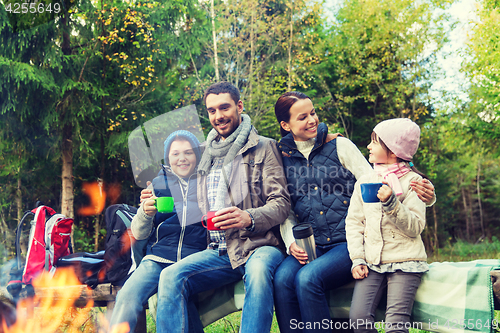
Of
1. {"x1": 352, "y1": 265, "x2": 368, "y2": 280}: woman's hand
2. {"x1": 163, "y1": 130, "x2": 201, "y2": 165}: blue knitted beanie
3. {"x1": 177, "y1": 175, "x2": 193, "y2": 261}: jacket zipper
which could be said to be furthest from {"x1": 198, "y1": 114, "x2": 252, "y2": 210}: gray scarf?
{"x1": 352, "y1": 265, "x2": 368, "y2": 280}: woman's hand

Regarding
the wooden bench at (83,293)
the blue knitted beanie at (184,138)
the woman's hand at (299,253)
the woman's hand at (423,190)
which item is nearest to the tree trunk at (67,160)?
the wooden bench at (83,293)

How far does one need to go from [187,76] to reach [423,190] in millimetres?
11141

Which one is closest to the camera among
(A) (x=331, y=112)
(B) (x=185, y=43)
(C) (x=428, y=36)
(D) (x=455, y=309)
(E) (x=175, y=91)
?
(D) (x=455, y=309)

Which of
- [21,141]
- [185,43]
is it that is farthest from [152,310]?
[185,43]

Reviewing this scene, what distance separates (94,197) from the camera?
1024 cm

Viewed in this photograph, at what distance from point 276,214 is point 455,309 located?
1112mm

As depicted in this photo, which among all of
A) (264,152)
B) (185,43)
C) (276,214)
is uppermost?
(185,43)

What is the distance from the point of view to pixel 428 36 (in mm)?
12891

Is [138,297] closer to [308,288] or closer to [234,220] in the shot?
[234,220]

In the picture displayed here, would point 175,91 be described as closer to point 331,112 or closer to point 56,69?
point 56,69

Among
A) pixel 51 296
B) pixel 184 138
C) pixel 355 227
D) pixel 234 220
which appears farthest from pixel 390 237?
pixel 51 296

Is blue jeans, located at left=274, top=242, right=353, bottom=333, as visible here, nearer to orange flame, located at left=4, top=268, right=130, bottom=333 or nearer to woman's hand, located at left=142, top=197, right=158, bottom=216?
woman's hand, located at left=142, top=197, right=158, bottom=216

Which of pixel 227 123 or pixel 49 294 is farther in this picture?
pixel 49 294

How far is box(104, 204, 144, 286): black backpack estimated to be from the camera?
9.71ft
